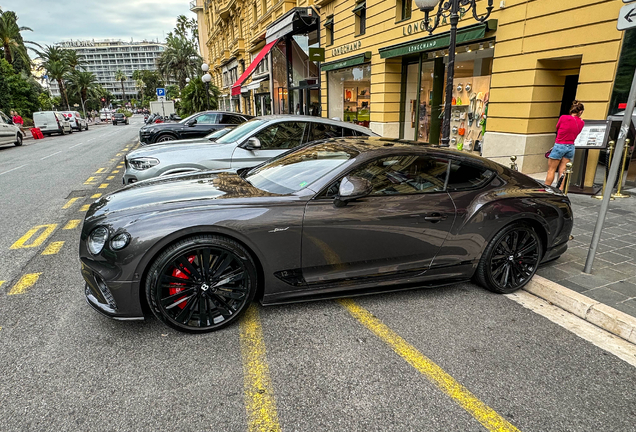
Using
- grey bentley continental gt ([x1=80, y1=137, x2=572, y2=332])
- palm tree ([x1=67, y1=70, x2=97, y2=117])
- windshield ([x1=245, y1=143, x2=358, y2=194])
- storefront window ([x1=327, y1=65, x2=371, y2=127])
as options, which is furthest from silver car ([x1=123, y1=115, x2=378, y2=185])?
palm tree ([x1=67, y1=70, x2=97, y2=117])

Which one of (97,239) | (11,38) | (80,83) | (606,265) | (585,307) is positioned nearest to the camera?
→ (97,239)

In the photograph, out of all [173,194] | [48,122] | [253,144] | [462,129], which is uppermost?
[253,144]

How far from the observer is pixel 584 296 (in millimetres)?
3455

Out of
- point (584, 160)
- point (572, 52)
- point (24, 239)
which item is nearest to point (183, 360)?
point (24, 239)

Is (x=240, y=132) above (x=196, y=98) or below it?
below

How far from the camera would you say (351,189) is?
298 centimetres

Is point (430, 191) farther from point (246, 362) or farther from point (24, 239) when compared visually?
point (24, 239)

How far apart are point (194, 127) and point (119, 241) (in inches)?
425

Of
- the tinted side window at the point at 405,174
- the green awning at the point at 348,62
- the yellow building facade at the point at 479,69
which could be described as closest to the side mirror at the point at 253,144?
the tinted side window at the point at 405,174

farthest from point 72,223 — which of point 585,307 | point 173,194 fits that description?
point 585,307

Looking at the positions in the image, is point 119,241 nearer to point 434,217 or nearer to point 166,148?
point 434,217

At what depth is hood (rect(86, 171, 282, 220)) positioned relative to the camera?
2.96m

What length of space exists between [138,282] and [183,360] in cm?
63

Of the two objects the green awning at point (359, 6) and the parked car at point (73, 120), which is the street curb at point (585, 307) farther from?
the parked car at point (73, 120)
